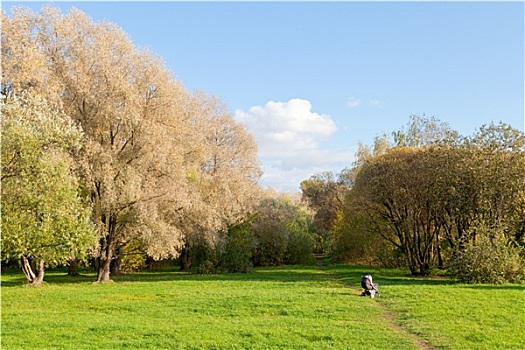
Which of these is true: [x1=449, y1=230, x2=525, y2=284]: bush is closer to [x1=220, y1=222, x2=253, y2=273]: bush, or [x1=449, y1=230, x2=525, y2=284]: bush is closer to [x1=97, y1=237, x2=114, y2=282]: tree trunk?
[x1=220, y1=222, x2=253, y2=273]: bush

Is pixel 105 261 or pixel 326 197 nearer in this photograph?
pixel 105 261

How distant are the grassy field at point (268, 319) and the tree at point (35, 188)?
9.15 ft

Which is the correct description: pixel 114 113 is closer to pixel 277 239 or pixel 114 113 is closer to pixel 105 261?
pixel 105 261

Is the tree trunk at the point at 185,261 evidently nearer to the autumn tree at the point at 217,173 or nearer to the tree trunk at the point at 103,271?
the autumn tree at the point at 217,173

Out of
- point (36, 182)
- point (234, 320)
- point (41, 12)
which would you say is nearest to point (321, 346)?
point (234, 320)

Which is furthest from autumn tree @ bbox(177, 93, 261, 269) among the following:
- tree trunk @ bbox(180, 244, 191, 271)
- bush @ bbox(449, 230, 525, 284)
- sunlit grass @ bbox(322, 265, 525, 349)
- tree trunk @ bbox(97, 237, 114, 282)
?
bush @ bbox(449, 230, 525, 284)

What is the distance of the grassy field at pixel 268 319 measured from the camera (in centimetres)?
1417

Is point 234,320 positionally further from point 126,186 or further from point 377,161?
point 377,161

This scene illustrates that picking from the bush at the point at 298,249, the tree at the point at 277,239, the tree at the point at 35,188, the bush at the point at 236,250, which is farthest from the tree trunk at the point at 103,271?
the bush at the point at 298,249

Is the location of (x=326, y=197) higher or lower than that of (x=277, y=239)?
higher

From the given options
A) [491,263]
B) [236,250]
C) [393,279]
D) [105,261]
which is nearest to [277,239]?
[236,250]

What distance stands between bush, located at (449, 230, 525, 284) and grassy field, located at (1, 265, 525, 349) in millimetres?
2148

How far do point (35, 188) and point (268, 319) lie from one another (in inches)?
478

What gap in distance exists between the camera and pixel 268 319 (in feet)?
57.4
